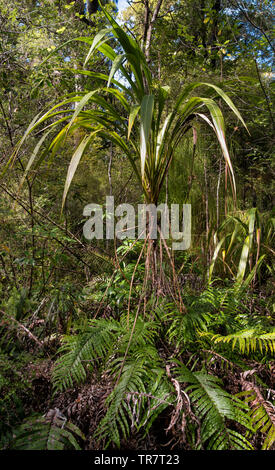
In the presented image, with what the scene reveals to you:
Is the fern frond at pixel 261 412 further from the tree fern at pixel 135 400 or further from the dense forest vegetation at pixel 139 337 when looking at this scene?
the tree fern at pixel 135 400

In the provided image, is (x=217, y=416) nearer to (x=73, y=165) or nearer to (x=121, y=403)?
(x=121, y=403)

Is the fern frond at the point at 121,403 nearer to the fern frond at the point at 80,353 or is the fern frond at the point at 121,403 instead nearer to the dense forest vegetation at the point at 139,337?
the dense forest vegetation at the point at 139,337

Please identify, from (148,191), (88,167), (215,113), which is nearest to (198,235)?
(148,191)

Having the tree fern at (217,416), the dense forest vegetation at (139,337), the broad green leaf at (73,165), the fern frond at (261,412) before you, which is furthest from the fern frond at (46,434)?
the broad green leaf at (73,165)

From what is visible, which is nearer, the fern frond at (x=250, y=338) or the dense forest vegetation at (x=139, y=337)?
the dense forest vegetation at (x=139, y=337)

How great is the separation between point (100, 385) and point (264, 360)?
2.08 ft

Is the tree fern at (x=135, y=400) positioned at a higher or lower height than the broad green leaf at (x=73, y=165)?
lower

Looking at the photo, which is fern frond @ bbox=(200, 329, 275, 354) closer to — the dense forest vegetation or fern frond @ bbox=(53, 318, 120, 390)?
the dense forest vegetation

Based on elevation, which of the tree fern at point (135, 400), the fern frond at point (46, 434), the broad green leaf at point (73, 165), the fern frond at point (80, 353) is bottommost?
the fern frond at point (46, 434)

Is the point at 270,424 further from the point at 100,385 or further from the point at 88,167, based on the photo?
the point at 88,167

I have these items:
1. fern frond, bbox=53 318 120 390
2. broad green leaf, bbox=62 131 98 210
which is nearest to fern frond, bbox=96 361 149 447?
fern frond, bbox=53 318 120 390

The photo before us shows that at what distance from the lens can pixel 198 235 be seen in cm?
201

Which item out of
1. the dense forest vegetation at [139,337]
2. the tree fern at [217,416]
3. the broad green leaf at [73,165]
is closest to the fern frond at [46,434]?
the dense forest vegetation at [139,337]

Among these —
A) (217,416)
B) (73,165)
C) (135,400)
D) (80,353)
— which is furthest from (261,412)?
(73,165)
